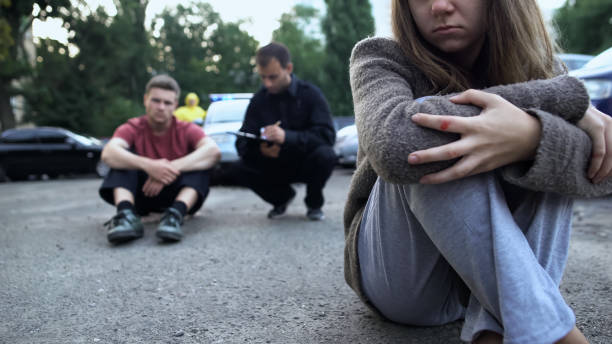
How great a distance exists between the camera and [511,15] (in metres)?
1.34

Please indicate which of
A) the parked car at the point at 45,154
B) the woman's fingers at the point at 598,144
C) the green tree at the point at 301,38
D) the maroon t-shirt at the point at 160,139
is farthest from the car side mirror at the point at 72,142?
the green tree at the point at 301,38

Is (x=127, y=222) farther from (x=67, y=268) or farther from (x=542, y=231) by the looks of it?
(x=542, y=231)

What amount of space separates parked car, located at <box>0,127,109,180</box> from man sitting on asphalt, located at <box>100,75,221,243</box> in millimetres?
8934

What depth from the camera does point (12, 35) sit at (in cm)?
1509

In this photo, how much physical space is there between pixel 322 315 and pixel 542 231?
3.17ft

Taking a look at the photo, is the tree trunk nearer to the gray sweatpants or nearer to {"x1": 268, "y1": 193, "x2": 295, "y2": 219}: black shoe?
{"x1": 268, "y1": 193, "x2": 295, "y2": 219}: black shoe

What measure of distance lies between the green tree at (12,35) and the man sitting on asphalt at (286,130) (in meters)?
10.4

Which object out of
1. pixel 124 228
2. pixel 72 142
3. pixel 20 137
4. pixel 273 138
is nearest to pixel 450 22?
pixel 124 228

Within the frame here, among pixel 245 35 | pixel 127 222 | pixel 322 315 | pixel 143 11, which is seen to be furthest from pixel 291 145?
pixel 245 35

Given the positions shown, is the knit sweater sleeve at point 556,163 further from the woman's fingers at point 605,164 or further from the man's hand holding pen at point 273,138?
the man's hand holding pen at point 273,138

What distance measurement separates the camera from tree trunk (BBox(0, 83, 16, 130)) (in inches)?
726

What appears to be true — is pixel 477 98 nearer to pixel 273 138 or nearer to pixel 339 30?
pixel 273 138

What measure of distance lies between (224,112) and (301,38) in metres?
40.9

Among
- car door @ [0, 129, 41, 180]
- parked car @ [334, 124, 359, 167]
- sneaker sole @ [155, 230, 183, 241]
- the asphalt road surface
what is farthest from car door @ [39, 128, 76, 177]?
sneaker sole @ [155, 230, 183, 241]
